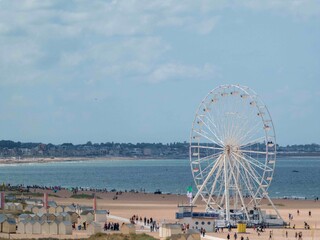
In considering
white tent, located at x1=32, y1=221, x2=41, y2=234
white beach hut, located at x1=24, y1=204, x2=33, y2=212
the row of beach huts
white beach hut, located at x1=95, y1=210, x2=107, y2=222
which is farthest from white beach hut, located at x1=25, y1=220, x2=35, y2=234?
white beach hut, located at x1=24, y1=204, x2=33, y2=212

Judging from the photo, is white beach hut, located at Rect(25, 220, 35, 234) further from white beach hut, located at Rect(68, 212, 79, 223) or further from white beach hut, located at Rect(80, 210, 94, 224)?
white beach hut, located at Rect(80, 210, 94, 224)

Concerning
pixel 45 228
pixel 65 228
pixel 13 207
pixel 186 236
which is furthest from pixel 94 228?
pixel 13 207

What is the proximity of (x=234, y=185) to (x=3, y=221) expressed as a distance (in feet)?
56.9

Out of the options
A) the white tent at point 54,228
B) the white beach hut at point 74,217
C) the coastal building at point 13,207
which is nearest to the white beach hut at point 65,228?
the white tent at point 54,228

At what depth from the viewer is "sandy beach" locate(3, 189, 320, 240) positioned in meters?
60.1

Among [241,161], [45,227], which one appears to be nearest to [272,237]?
[241,161]

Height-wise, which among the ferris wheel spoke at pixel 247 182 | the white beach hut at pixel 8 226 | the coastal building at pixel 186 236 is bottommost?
the coastal building at pixel 186 236

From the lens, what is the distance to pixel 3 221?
5484 centimetres

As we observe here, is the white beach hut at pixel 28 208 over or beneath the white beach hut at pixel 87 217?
over

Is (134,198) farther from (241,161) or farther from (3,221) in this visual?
(3,221)

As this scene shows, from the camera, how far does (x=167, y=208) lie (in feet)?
273

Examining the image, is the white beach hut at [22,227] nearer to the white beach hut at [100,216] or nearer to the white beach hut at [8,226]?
the white beach hut at [8,226]

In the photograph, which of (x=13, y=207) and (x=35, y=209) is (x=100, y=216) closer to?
(x=35, y=209)

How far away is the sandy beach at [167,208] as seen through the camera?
6012cm
